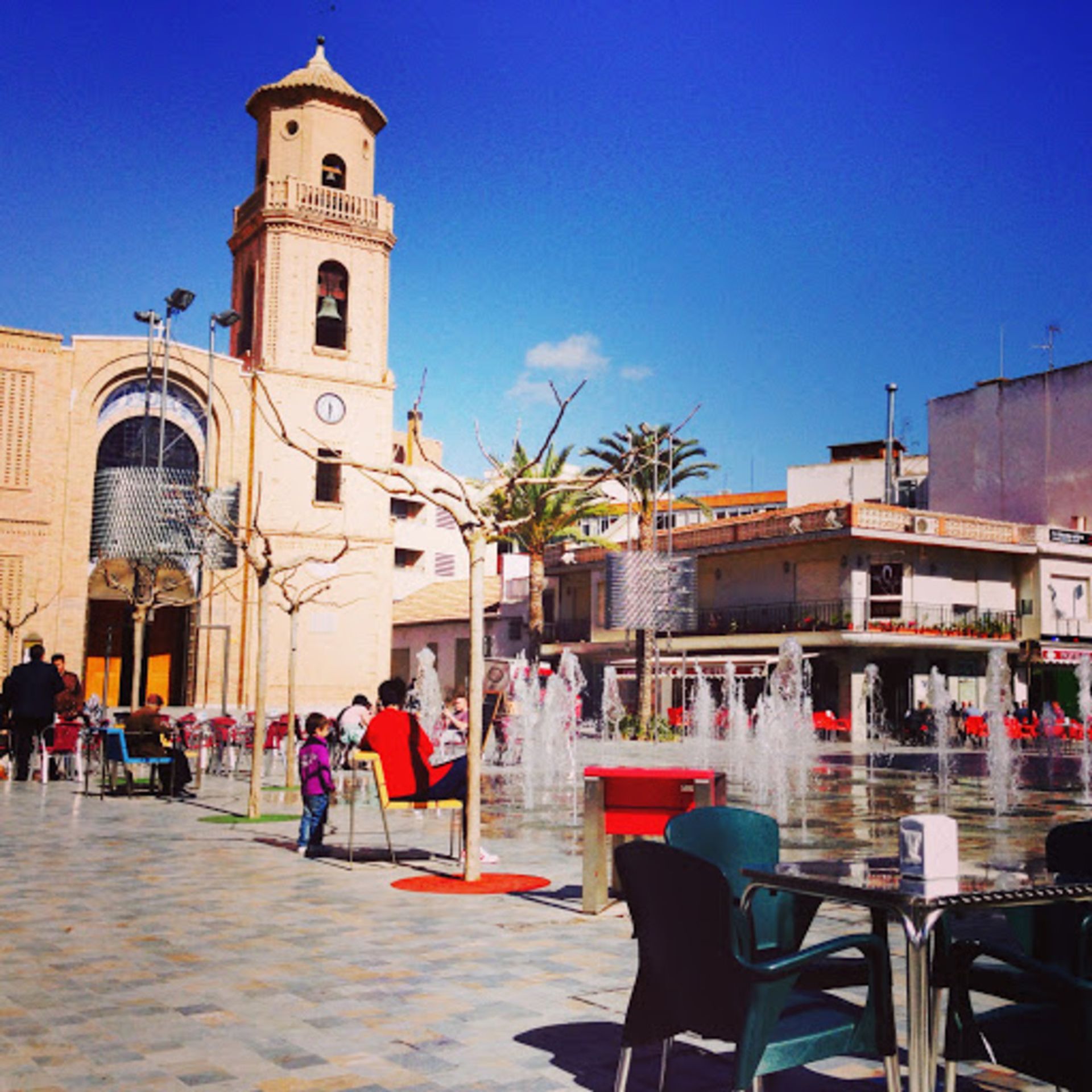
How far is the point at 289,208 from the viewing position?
39.3 meters

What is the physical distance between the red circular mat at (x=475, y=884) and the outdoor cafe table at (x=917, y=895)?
4870mm

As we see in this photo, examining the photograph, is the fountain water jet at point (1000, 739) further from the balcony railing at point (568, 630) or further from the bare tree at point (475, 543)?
the balcony railing at point (568, 630)

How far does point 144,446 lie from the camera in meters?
37.2

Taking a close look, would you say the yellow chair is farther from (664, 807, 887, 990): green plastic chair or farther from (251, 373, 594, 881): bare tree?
(664, 807, 887, 990): green plastic chair

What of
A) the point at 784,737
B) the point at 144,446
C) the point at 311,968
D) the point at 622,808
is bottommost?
the point at 311,968

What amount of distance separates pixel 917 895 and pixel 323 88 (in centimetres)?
4031

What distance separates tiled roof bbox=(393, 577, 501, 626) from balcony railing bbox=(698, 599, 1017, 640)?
566 inches

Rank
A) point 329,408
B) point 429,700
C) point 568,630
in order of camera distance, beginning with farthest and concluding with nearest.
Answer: point 568,630 < point 329,408 < point 429,700

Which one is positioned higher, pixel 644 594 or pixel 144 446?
pixel 144 446

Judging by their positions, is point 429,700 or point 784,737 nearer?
point 784,737

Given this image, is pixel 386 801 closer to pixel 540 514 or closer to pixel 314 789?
pixel 314 789

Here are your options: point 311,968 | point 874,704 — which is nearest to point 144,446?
point 874,704

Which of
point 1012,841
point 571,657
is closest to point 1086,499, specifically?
point 571,657

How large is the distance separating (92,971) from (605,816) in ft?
10.2
